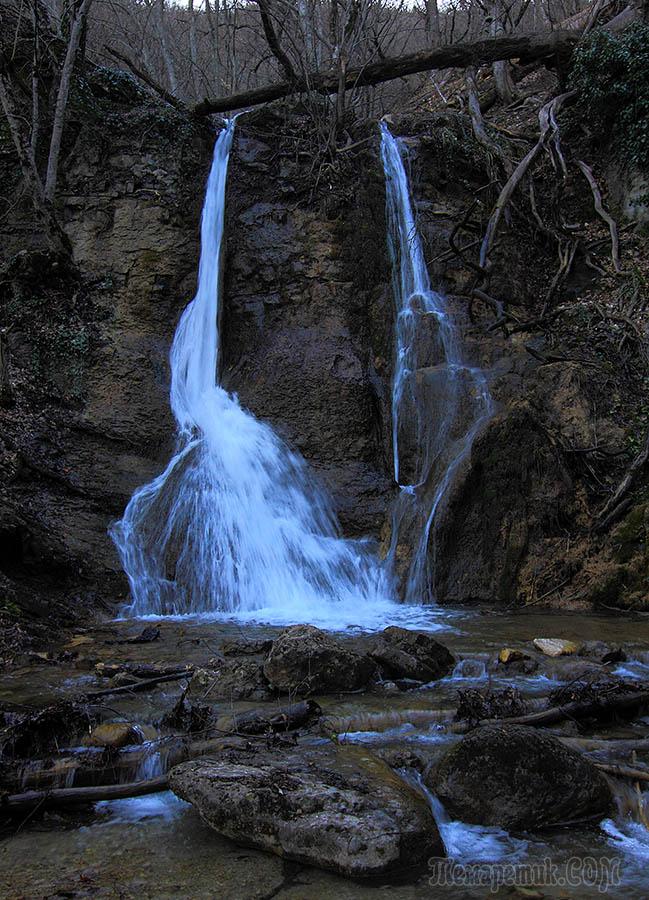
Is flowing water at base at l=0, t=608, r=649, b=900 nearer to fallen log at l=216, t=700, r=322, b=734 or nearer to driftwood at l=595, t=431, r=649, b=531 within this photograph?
fallen log at l=216, t=700, r=322, b=734

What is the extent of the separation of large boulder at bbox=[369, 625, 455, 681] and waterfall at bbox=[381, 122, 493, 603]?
2.88 m

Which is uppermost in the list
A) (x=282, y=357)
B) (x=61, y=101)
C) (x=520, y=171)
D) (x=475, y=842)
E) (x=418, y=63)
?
(x=418, y=63)

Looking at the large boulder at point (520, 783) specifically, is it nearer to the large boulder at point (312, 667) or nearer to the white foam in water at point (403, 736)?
the white foam in water at point (403, 736)

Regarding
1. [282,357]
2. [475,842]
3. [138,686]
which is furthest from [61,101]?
[475,842]

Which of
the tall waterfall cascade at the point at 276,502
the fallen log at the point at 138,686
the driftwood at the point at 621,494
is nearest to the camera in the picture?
the fallen log at the point at 138,686

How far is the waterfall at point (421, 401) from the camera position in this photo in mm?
8281

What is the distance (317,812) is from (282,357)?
8.99 metres

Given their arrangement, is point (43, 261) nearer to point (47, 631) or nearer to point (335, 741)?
point (47, 631)

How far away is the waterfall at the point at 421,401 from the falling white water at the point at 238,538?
65cm

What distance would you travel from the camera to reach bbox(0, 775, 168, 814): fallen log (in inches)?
111

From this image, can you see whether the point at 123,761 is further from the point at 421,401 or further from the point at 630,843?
the point at 421,401

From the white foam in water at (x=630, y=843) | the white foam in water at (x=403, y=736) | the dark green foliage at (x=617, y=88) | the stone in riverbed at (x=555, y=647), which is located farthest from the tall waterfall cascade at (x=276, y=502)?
the dark green foliage at (x=617, y=88)

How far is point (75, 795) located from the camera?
2.90 m

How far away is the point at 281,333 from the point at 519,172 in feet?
18.0
